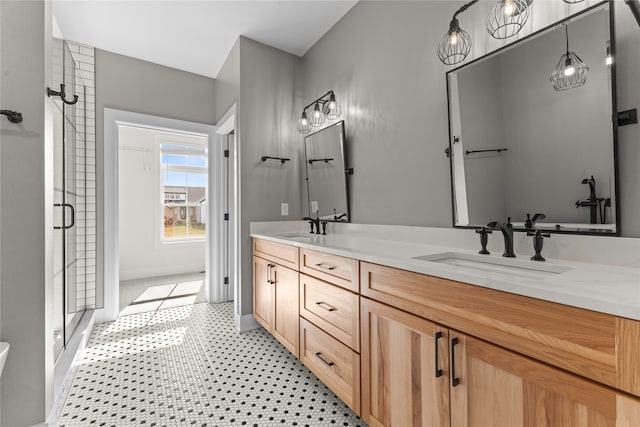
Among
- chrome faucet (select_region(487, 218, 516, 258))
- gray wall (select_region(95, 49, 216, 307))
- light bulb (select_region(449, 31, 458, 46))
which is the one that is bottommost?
chrome faucet (select_region(487, 218, 516, 258))

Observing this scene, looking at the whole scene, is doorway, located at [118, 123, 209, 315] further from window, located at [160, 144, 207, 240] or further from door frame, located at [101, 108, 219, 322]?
door frame, located at [101, 108, 219, 322]

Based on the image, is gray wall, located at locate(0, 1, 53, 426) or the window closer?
gray wall, located at locate(0, 1, 53, 426)

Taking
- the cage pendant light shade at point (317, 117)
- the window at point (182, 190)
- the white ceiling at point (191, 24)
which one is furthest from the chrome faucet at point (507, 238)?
the window at point (182, 190)

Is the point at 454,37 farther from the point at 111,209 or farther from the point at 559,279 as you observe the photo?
the point at 111,209

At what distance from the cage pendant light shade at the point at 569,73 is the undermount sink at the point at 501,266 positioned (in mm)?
724

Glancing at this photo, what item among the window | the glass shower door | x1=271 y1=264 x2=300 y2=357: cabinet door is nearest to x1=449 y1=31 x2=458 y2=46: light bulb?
x1=271 y1=264 x2=300 y2=357: cabinet door

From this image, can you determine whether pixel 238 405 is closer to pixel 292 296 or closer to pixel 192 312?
pixel 292 296

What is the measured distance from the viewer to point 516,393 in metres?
0.79

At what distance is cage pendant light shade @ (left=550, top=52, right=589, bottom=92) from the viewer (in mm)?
1083

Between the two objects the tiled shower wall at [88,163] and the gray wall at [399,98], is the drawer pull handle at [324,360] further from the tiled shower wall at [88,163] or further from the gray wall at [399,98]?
the tiled shower wall at [88,163]

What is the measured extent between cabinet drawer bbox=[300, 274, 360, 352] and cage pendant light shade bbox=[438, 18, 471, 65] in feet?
4.42

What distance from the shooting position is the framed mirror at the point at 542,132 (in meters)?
1.05

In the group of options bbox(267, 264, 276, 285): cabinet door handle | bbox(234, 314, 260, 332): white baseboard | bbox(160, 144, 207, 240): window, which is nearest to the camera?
bbox(267, 264, 276, 285): cabinet door handle

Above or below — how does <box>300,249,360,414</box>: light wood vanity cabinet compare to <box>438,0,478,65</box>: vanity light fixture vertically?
below
